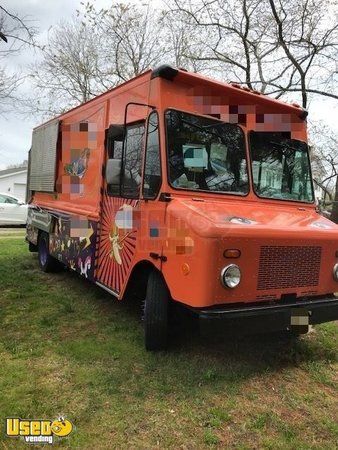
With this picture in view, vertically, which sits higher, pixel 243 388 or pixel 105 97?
pixel 105 97

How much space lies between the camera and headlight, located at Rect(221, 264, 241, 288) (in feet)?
12.4

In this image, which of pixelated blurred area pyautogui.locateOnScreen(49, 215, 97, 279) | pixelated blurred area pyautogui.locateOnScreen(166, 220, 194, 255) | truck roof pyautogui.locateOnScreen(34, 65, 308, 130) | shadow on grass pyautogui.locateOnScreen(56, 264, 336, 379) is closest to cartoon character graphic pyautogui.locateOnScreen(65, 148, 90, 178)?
pixelated blurred area pyautogui.locateOnScreen(49, 215, 97, 279)

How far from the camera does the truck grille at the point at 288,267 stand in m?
4.05

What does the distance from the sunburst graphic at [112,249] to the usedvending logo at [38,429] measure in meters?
1.93

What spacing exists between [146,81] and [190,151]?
0.99 meters

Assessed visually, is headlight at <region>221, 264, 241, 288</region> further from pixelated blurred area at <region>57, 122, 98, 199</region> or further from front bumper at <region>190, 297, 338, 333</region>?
pixelated blurred area at <region>57, 122, 98, 199</region>

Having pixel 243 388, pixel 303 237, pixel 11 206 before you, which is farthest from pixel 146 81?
pixel 11 206

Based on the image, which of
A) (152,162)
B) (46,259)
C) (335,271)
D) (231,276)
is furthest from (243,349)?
(46,259)

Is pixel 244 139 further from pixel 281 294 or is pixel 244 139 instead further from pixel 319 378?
pixel 319 378

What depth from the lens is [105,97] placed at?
597cm

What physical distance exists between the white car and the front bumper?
16.8 m

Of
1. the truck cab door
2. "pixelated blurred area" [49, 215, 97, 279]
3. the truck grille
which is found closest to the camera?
the truck grille

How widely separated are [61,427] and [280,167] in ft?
12.0

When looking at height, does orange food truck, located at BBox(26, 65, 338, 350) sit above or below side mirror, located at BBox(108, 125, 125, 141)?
below
